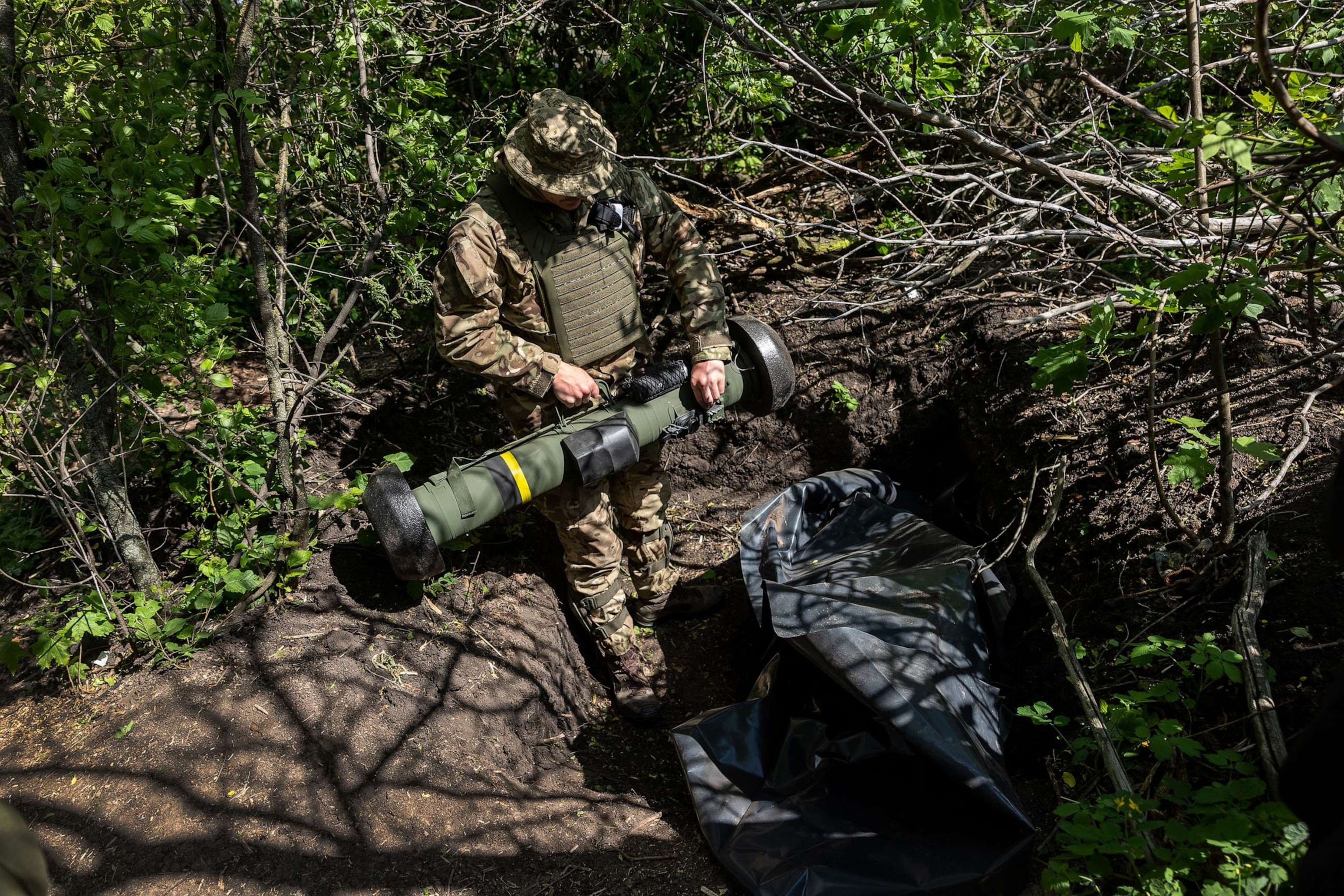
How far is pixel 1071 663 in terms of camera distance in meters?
2.18

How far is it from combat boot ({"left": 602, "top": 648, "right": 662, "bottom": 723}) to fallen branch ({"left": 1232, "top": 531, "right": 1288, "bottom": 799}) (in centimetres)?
189

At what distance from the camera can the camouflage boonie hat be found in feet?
8.18

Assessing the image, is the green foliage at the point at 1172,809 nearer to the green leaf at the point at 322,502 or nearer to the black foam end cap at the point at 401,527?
the black foam end cap at the point at 401,527

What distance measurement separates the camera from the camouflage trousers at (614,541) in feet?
9.72

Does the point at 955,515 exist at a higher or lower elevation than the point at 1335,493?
lower

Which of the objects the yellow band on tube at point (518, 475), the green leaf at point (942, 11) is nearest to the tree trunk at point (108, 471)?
the yellow band on tube at point (518, 475)

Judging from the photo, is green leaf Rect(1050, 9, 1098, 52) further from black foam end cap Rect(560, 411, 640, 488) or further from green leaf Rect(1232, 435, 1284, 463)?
black foam end cap Rect(560, 411, 640, 488)

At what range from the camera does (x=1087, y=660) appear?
2252mm

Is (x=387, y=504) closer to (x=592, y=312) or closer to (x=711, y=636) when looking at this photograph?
(x=592, y=312)

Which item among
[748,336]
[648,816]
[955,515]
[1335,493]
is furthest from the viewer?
[955,515]

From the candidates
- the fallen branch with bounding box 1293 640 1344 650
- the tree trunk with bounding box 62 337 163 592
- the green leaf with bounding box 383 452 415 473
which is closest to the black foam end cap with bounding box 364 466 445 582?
the green leaf with bounding box 383 452 415 473

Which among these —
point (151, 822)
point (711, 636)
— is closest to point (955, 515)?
point (711, 636)

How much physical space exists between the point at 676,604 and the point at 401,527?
1.38m

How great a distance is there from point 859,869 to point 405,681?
58.3 inches
